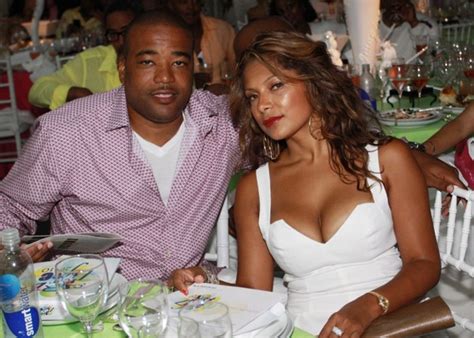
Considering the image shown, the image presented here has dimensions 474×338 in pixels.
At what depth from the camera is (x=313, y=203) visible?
1.97 metres

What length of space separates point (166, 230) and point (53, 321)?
74 cm

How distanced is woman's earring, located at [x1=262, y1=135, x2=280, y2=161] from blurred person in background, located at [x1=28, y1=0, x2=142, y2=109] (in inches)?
81.8

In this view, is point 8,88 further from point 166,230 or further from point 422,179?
point 422,179

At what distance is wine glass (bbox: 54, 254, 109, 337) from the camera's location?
4.54ft

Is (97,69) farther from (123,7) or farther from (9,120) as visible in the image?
(9,120)

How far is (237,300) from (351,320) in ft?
0.95

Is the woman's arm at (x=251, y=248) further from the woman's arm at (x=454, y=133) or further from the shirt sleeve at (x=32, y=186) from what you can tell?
the woman's arm at (x=454, y=133)

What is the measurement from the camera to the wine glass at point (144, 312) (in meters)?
1.31

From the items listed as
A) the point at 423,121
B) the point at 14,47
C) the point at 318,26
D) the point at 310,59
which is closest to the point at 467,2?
the point at 318,26

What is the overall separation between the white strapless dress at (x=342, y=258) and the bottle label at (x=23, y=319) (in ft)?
2.48

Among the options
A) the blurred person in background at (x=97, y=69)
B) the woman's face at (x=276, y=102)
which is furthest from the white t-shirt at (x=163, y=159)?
the blurred person in background at (x=97, y=69)

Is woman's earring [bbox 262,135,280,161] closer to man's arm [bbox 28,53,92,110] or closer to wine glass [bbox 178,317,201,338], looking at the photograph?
wine glass [bbox 178,317,201,338]

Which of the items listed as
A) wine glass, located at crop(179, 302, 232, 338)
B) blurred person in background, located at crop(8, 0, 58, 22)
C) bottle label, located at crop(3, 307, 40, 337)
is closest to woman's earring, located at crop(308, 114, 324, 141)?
wine glass, located at crop(179, 302, 232, 338)

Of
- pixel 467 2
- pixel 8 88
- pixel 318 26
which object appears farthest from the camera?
pixel 467 2
